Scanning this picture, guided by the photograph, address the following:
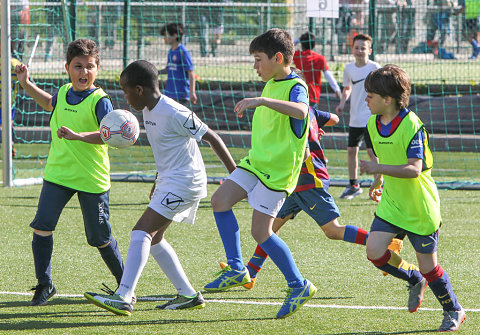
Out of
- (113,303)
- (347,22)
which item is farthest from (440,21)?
(113,303)

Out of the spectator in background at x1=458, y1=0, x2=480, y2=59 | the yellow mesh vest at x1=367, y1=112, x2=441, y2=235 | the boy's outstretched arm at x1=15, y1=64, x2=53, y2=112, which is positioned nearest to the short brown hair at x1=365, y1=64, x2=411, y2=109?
the yellow mesh vest at x1=367, y1=112, x2=441, y2=235

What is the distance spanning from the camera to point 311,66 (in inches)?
464

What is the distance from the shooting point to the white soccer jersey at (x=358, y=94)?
32.3 ft

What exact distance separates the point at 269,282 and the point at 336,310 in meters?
0.85

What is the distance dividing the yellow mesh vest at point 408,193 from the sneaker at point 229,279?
1.10 m

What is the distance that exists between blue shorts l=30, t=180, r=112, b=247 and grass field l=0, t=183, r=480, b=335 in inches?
17.6

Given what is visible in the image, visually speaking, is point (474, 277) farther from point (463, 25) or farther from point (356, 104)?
point (463, 25)

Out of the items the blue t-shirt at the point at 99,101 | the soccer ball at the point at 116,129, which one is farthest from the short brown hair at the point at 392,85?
the blue t-shirt at the point at 99,101

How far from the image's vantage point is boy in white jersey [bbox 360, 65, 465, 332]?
4.63 m

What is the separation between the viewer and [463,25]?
1612 cm

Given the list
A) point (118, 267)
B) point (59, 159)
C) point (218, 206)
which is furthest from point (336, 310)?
point (59, 159)

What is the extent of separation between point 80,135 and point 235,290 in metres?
1.51

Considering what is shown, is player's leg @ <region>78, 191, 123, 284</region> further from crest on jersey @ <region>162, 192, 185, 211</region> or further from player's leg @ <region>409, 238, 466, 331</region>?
player's leg @ <region>409, 238, 466, 331</region>

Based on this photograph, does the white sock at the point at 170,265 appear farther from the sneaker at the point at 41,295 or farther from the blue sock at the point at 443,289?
the blue sock at the point at 443,289
